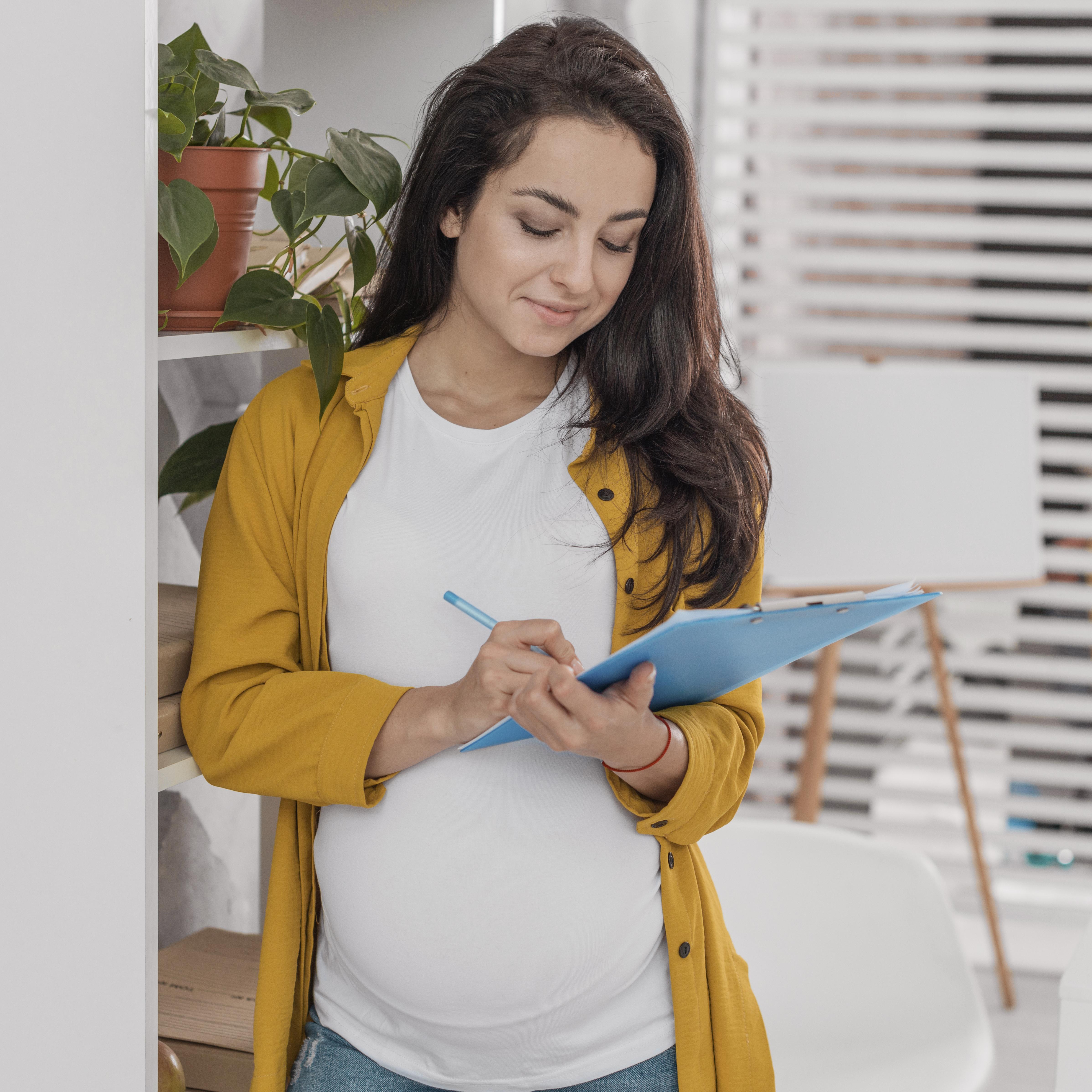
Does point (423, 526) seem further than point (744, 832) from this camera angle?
No

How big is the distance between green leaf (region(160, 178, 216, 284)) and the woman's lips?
28cm

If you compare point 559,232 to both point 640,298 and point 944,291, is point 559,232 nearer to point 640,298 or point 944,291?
A: point 640,298

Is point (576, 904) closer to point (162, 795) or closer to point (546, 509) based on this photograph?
point (546, 509)

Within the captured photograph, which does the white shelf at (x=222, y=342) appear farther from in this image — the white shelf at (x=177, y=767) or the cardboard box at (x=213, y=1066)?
the cardboard box at (x=213, y=1066)

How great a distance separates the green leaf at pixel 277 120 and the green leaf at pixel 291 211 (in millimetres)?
125

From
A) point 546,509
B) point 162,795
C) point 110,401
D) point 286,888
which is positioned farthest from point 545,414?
point 162,795

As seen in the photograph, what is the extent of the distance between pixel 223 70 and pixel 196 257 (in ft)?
0.63

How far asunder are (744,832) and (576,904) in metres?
1.04

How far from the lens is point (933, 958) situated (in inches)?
74.5

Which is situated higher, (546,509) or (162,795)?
(546,509)

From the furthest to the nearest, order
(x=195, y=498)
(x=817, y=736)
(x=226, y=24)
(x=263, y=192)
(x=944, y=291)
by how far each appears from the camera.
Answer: (x=944, y=291) → (x=817, y=736) → (x=226, y=24) → (x=195, y=498) → (x=263, y=192)

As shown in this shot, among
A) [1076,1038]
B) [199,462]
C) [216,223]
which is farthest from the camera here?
[199,462]

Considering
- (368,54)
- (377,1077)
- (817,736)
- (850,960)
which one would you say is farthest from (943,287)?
(377,1077)

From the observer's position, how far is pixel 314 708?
112cm
